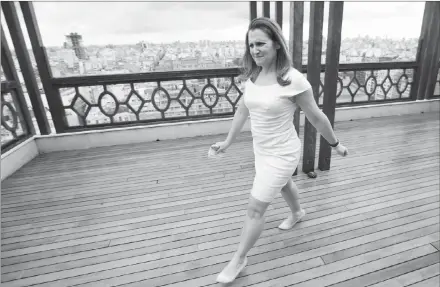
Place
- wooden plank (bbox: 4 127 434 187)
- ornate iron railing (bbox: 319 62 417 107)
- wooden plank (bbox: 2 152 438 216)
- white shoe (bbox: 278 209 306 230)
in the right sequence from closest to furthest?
1. white shoe (bbox: 278 209 306 230)
2. wooden plank (bbox: 2 152 438 216)
3. wooden plank (bbox: 4 127 434 187)
4. ornate iron railing (bbox: 319 62 417 107)

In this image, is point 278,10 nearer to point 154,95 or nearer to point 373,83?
point 154,95

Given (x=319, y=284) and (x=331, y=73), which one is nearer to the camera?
(x=319, y=284)

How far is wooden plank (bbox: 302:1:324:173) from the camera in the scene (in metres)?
2.45

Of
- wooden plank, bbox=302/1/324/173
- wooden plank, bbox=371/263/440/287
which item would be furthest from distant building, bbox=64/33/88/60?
wooden plank, bbox=371/263/440/287

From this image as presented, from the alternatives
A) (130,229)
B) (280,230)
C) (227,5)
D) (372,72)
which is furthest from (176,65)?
(372,72)

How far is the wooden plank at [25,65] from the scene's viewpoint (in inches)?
139

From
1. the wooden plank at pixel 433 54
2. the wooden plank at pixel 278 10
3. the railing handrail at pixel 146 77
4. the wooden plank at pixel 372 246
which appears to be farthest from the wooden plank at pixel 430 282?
the wooden plank at pixel 433 54

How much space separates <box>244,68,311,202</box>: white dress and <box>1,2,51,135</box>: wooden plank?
397 centimetres

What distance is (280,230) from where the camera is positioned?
210cm

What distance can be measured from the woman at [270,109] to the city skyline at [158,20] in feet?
9.95

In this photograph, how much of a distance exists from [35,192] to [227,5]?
13.0 ft

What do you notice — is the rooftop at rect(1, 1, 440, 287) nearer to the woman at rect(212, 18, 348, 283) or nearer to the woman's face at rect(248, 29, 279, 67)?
the woman at rect(212, 18, 348, 283)

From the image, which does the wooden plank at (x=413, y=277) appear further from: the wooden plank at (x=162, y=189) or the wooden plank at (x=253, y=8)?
the wooden plank at (x=253, y=8)

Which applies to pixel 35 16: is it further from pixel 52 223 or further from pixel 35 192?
pixel 52 223
